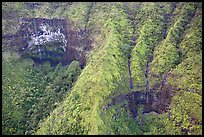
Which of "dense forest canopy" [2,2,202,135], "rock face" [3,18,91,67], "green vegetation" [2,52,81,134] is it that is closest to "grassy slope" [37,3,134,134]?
"dense forest canopy" [2,2,202,135]

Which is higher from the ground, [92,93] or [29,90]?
[92,93]

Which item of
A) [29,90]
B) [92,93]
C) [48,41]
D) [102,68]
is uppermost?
[48,41]

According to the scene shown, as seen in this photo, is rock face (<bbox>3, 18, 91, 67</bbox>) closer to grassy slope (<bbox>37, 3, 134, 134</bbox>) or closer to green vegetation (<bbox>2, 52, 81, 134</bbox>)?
green vegetation (<bbox>2, 52, 81, 134</bbox>)

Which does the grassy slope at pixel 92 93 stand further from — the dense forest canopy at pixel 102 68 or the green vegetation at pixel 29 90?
the green vegetation at pixel 29 90

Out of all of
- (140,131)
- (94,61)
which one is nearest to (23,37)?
(94,61)

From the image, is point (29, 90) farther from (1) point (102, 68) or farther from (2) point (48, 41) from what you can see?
(1) point (102, 68)

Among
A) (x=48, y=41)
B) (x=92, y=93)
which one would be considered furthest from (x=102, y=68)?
(x=48, y=41)
